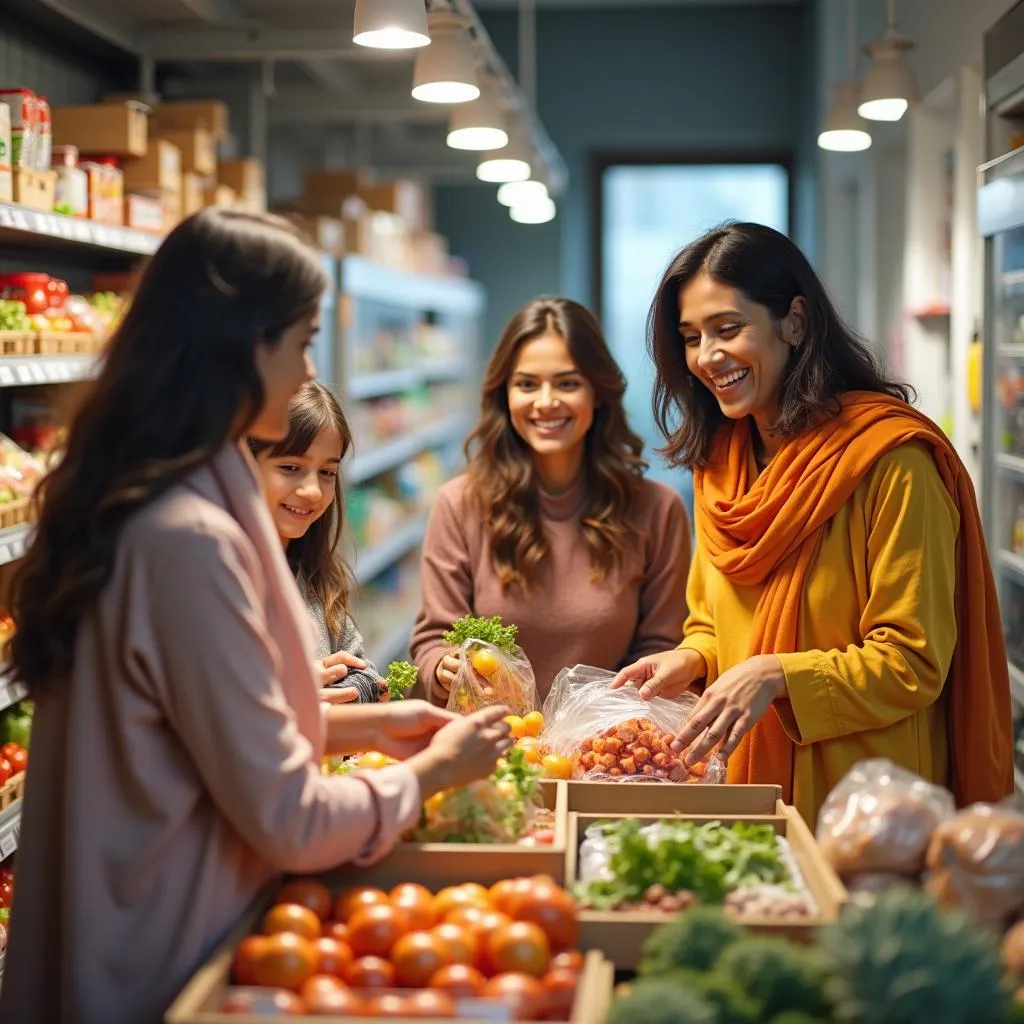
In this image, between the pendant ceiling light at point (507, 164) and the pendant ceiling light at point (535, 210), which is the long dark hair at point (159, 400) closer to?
the pendant ceiling light at point (507, 164)

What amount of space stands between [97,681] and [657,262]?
9340 mm

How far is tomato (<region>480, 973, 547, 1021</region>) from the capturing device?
158 cm

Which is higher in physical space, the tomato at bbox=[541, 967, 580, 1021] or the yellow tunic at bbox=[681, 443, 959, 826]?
the yellow tunic at bbox=[681, 443, 959, 826]

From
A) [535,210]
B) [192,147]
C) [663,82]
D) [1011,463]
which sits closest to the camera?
[1011,463]

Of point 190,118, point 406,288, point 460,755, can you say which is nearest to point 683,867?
point 460,755

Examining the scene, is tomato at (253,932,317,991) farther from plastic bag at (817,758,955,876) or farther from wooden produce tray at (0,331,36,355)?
wooden produce tray at (0,331,36,355)

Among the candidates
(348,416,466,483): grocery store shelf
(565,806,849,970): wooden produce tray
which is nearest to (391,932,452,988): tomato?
(565,806,849,970): wooden produce tray

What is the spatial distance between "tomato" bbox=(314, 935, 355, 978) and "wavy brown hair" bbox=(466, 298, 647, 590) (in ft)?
5.80

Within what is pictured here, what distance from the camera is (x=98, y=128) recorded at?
440cm

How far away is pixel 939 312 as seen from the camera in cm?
614

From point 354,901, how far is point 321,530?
1424 millimetres

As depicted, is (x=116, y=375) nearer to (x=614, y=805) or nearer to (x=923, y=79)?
(x=614, y=805)

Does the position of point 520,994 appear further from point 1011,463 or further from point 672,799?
point 1011,463

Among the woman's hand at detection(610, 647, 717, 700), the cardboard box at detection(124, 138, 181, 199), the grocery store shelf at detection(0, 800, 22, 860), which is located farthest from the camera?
the cardboard box at detection(124, 138, 181, 199)
